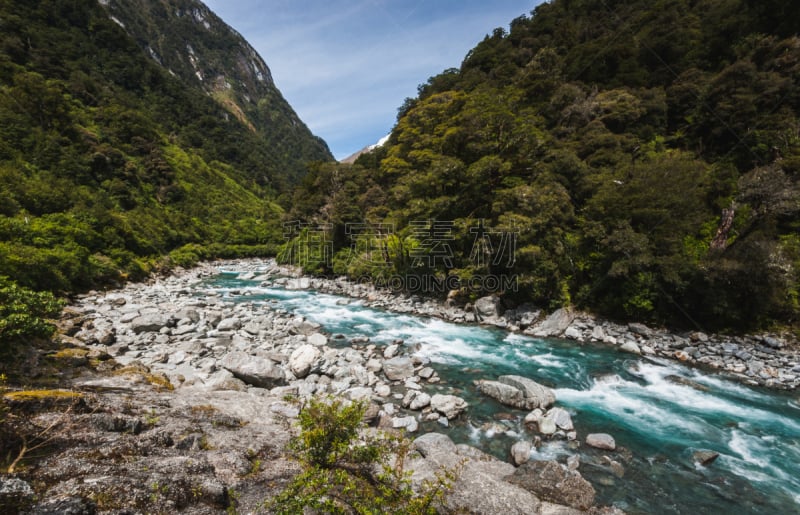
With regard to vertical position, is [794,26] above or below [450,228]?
above

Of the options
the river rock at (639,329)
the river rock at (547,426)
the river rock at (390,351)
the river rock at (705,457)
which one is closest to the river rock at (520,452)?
the river rock at (547,426)

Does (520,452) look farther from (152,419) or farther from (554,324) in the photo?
(554,324)

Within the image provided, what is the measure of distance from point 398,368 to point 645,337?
10.9m

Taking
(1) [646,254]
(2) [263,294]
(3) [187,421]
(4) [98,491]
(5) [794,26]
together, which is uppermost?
(5) [794,26]

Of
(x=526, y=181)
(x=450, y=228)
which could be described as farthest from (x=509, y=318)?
(x=526, y=181)

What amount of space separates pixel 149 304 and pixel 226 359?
9774mm

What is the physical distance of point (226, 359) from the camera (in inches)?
326

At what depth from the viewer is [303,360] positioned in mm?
8766

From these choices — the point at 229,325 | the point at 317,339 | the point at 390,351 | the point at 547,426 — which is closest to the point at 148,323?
the point at 229,325

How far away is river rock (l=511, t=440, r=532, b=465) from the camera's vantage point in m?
5.69

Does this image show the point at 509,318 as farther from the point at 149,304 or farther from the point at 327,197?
the point at 327,197

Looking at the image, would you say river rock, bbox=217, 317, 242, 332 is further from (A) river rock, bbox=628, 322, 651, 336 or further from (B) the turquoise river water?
(A) river rock, bbox=628, 322, 651, 336

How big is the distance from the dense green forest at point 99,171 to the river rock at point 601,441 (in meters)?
11.8

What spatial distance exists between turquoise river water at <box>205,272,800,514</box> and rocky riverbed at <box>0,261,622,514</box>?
44cm
